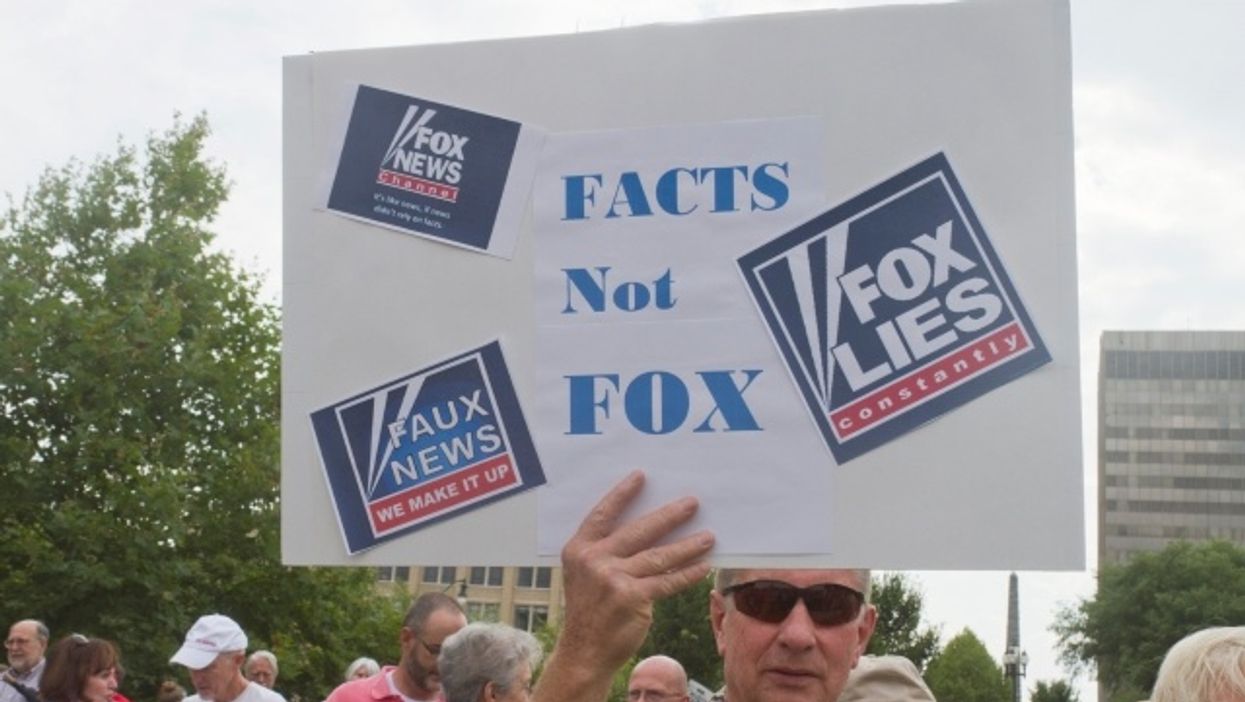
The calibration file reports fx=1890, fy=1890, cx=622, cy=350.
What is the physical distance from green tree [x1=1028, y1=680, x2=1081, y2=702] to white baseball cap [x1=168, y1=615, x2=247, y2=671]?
7778 centimetres

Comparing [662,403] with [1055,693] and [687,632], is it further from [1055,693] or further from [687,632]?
[1055,693]

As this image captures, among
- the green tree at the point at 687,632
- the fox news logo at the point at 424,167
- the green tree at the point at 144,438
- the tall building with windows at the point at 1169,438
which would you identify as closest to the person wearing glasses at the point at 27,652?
the fox news logo at the point at 424,167

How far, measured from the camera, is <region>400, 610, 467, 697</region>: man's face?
21.5 ft

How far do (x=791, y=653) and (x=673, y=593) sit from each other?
67 centimetres

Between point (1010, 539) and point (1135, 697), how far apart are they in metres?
77.6

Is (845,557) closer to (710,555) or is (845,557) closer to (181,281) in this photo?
(710,555)

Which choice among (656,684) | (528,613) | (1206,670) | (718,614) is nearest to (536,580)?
(528,613)

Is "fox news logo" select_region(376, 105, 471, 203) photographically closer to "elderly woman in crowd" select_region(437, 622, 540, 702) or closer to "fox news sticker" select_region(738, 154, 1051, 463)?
"fox news sticker" select_region(738, 154, 1051, 463)

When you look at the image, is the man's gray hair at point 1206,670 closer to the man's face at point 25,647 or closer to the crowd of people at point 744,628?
the crowd of people at point 744,628

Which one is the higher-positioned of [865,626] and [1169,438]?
[865,626]

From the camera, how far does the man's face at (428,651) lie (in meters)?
6.57

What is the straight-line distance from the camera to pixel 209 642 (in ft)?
25.3

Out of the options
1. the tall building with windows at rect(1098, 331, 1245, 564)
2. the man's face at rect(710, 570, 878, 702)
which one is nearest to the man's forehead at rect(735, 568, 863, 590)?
the man's face at rect(710, 570, 878, 702)

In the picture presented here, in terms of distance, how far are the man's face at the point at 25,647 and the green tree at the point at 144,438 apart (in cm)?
1748
